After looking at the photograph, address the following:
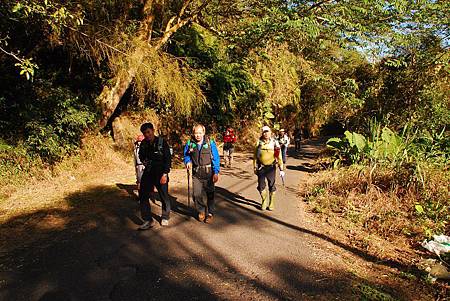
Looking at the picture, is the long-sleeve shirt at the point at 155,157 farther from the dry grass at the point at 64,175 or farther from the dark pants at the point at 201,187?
the dry grass at the point at 64,175

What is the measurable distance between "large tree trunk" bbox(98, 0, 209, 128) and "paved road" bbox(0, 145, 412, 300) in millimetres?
4644

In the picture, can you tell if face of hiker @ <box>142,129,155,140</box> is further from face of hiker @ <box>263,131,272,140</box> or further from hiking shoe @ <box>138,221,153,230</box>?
face of hiker @ <box>263,131,272,140</box>

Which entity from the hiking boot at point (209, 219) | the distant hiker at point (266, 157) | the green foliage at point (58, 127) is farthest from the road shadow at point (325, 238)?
the green foliage at point (58, 127)

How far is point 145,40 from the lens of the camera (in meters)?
9.30

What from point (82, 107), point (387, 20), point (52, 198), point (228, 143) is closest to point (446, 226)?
point (387, 20)

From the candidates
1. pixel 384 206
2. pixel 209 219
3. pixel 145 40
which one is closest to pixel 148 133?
pixel 209 219

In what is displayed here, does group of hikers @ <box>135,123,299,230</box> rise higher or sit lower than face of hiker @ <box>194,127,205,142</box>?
lower

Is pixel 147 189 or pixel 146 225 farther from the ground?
pixel 147 189

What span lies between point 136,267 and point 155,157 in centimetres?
177

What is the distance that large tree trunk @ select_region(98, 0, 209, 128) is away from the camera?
30.7ft

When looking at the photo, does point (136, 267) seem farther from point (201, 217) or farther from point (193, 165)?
point (193, 165)

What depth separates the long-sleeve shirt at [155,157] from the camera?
4.85 m

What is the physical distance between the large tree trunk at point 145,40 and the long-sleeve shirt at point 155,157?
16.5ft

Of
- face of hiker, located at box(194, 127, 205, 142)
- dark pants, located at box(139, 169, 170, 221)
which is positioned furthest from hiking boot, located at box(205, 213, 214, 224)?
face of hiker, located at box(194, 127, 205, 142)
